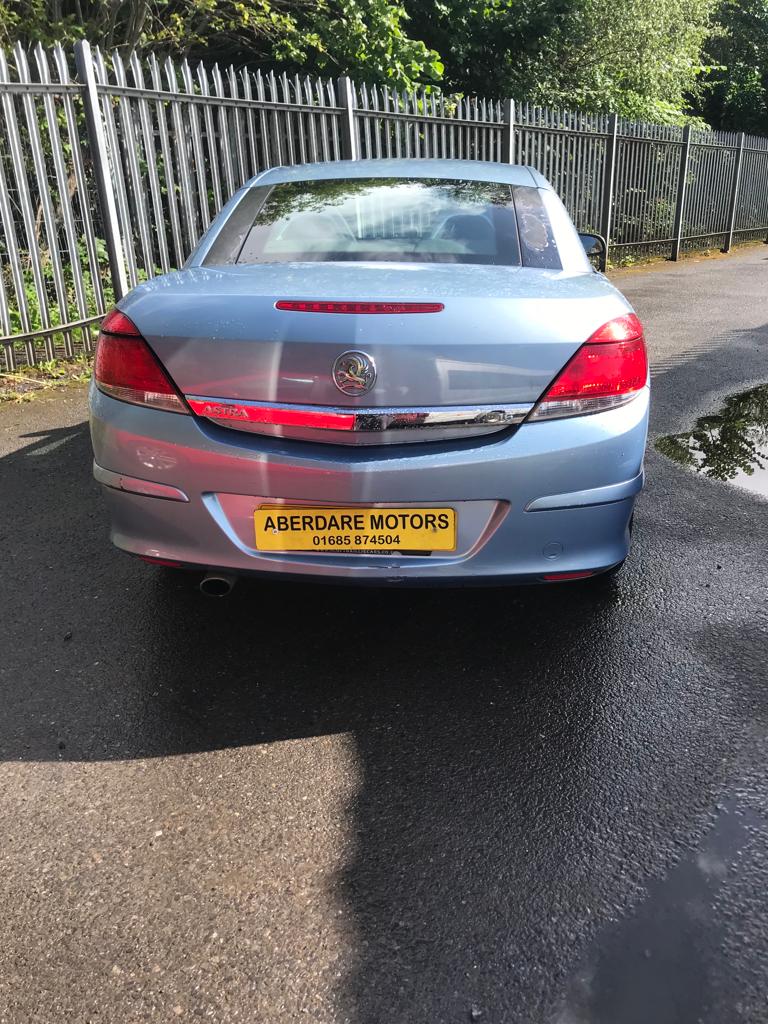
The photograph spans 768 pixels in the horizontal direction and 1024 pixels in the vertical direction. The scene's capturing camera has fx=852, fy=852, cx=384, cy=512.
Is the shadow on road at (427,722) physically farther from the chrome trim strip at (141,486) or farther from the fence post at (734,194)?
the fence post at (734,194)

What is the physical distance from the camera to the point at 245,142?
823 centimetres

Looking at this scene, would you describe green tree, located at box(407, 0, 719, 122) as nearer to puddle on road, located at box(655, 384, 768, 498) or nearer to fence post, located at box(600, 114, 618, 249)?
fence post, located at box(600, 114, 618, 249)

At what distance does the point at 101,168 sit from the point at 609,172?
10126mm

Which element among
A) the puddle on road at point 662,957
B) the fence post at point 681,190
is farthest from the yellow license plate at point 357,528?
the fence post at point 681,190

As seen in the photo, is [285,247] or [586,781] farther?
[285,247]

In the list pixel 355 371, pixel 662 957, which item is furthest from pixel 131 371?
pixel 662 957

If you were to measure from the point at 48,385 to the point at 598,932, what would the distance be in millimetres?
5937

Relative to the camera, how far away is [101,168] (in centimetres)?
684

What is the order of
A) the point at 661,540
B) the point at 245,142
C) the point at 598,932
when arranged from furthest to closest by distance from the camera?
the point at 245,142 → the point at 661,540 → the point at 598,932

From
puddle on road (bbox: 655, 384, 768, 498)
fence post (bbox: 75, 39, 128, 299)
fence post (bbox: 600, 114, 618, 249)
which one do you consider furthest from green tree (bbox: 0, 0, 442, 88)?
puddle on road (bbox: 655, 384, 768, 498)

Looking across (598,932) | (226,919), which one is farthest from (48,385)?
(598,932)

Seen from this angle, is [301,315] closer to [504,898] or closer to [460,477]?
[460,477]

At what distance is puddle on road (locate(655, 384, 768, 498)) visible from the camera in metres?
4.75

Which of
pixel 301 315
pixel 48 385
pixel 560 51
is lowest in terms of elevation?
pixel 48 385
